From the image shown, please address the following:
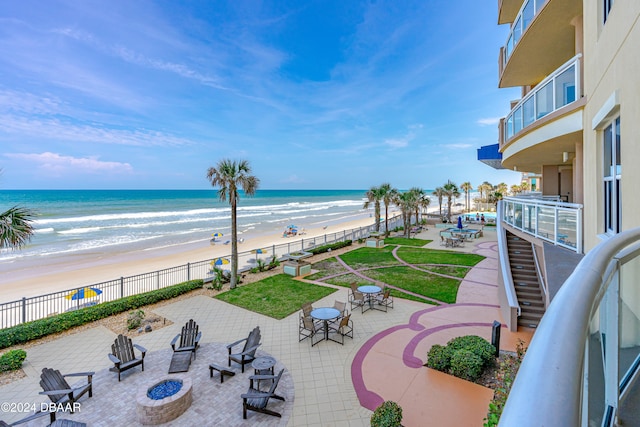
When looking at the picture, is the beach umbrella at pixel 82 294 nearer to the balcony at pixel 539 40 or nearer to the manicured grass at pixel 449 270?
the manicured grass at pixel 449 270

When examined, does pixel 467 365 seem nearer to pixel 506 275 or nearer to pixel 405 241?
pixel 506 275

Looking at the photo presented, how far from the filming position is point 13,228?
9078 mm

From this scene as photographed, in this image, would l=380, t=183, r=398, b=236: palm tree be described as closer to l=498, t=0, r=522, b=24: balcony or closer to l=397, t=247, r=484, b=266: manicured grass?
l=397, t=247, r=484, b=266: manicured grass

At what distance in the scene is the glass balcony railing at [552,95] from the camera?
292 inches

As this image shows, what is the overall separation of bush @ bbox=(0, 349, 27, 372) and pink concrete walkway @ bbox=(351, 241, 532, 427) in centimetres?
1030

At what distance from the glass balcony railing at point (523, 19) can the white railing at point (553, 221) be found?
A: 5.36 m

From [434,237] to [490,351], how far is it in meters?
26.5

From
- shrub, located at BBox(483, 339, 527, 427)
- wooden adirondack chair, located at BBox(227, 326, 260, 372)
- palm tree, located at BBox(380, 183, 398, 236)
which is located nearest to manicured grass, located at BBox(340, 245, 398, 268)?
palm tree, located at BBox(380, 183, 398, 236)

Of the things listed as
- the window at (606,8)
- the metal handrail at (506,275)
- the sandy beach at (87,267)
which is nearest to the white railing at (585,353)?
the window at (606,8)

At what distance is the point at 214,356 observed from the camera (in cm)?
1012

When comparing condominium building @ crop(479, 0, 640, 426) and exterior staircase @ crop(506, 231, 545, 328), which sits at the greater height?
condominium building @ crop(479, 0, 640, 426)

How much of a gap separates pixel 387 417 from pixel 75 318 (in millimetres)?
12710

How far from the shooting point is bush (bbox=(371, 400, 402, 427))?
20.8 feet

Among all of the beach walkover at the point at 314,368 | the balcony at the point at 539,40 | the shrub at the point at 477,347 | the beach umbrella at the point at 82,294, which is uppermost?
the balcony at the point at 539,40
